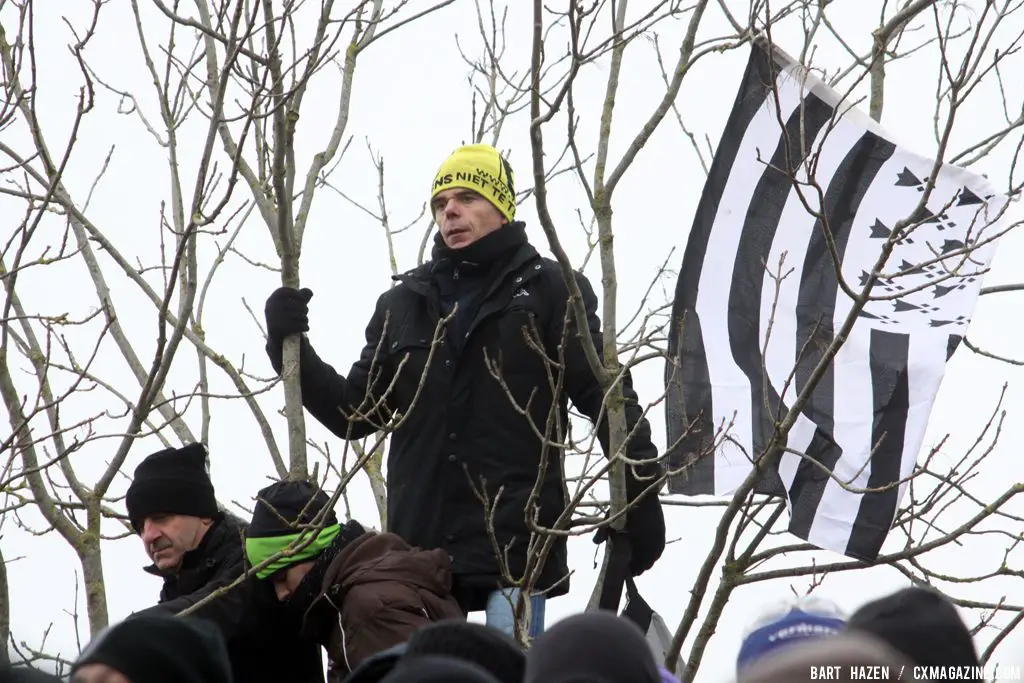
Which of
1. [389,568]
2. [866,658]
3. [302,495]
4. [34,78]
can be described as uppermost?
[34,78]

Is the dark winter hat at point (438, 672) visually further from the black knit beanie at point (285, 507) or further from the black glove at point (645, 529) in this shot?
the black glove at point (645, 529)

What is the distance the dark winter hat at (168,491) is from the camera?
4.95m

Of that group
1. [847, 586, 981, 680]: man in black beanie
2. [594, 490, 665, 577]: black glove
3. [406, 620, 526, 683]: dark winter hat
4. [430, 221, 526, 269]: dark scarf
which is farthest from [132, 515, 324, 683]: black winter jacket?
[847, 586, 981, 680]: man in black beanie

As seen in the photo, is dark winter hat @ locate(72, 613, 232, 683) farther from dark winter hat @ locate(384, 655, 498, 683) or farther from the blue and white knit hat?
the blue and white knit hat

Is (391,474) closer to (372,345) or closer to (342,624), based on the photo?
(372,345)

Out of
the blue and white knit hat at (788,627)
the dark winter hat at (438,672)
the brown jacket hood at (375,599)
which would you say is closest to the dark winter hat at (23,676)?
the dark winter hat at (438,672)

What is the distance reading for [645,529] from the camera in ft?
16.0

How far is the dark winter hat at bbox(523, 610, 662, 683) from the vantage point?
108 inches

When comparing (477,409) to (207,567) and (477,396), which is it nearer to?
(477,396)

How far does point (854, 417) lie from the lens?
531cm

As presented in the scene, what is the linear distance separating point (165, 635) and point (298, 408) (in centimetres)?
175

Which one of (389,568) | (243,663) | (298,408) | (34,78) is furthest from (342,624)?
(34,78)

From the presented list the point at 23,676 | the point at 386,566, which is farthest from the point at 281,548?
the point at 23,676

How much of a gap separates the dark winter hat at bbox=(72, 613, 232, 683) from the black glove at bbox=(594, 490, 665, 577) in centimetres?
190
